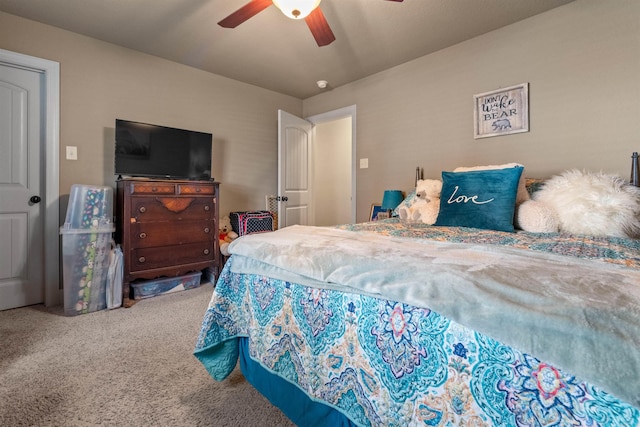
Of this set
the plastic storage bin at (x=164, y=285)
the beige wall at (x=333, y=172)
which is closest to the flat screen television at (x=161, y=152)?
the plastic storage bin at (x=164, y=285)

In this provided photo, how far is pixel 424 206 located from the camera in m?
2.22

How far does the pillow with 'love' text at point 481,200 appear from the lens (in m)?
1.71

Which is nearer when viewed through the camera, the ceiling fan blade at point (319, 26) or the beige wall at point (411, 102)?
the ceiling fan blade at point (319, 26)

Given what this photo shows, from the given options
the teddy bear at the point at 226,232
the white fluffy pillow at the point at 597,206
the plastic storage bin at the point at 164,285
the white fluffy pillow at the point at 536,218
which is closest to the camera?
the white fluffy pillow at the point at 597,206

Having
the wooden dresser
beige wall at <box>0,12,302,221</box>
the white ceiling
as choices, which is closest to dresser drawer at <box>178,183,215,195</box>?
the wooden dresser

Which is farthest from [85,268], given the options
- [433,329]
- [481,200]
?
[481,200]

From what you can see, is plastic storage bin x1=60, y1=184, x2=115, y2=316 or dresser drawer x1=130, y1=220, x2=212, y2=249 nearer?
plastic storage bin x1=60, y1=184, x2=115, y2=316

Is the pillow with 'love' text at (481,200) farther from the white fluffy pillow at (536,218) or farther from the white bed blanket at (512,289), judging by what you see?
the white bed blanket at (512,289)

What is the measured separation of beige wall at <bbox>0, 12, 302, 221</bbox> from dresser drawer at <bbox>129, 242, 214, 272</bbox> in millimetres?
778

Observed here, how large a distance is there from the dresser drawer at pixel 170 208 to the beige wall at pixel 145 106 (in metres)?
0.60

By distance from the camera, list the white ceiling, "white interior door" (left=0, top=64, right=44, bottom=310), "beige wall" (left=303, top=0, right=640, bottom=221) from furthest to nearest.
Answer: "white interior door" (left=0, top=64, right=44, bottom=310)
the white ceiling
"beige wall" (left=303, top=0, right=640, bottom=221)

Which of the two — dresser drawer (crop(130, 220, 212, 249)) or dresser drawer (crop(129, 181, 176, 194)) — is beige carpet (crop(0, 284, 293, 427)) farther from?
dresser drawer (crop(129, 181, 176, 194))

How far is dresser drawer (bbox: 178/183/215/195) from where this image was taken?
2.74 metres

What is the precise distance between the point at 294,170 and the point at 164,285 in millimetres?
2057
